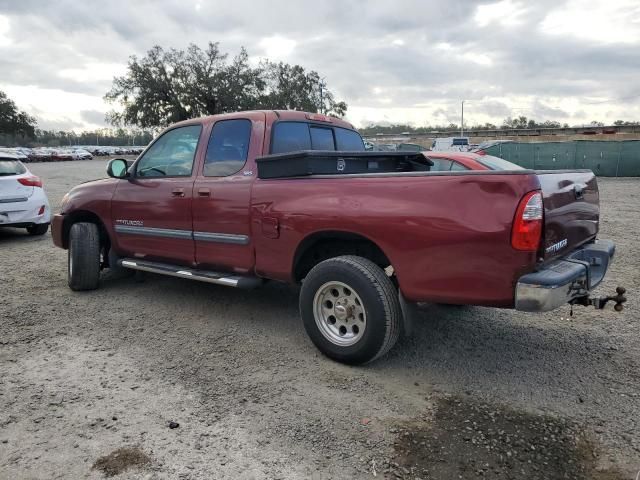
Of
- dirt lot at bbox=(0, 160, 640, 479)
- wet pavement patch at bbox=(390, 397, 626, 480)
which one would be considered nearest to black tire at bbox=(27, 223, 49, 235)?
dirt lot at bbox=(0, 160, 640, 479)

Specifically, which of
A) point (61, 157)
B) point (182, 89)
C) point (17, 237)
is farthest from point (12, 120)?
point (17, 237)

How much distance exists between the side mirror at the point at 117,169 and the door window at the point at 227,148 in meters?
1.23

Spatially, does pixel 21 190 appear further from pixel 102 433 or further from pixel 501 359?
pixel 501 359

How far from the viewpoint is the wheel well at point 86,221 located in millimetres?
5672

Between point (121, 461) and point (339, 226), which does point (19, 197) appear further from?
point (121, 461)

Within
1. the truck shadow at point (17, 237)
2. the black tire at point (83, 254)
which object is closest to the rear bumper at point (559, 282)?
the black tire at point (83, 254)

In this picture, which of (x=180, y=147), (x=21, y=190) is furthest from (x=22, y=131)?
(x=180, y=147)

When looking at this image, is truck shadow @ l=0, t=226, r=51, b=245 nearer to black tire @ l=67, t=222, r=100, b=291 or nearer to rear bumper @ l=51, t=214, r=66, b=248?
rear bumper @ l=51, t=214, r=66, b=248

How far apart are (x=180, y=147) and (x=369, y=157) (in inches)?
74.1

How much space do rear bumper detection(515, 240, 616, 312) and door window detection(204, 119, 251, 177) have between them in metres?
2.54

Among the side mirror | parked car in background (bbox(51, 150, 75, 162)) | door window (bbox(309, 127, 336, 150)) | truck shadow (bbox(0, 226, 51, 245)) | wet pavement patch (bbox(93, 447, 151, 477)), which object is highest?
parked car in background (bbox(51, 150, 75, 162))

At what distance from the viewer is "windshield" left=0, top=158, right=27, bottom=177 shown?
8.53 metres

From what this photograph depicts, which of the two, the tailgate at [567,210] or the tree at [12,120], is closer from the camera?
the tailgate at [567,210]

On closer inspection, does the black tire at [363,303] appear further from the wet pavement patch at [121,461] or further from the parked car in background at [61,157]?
the parked car in background at [61,157]
